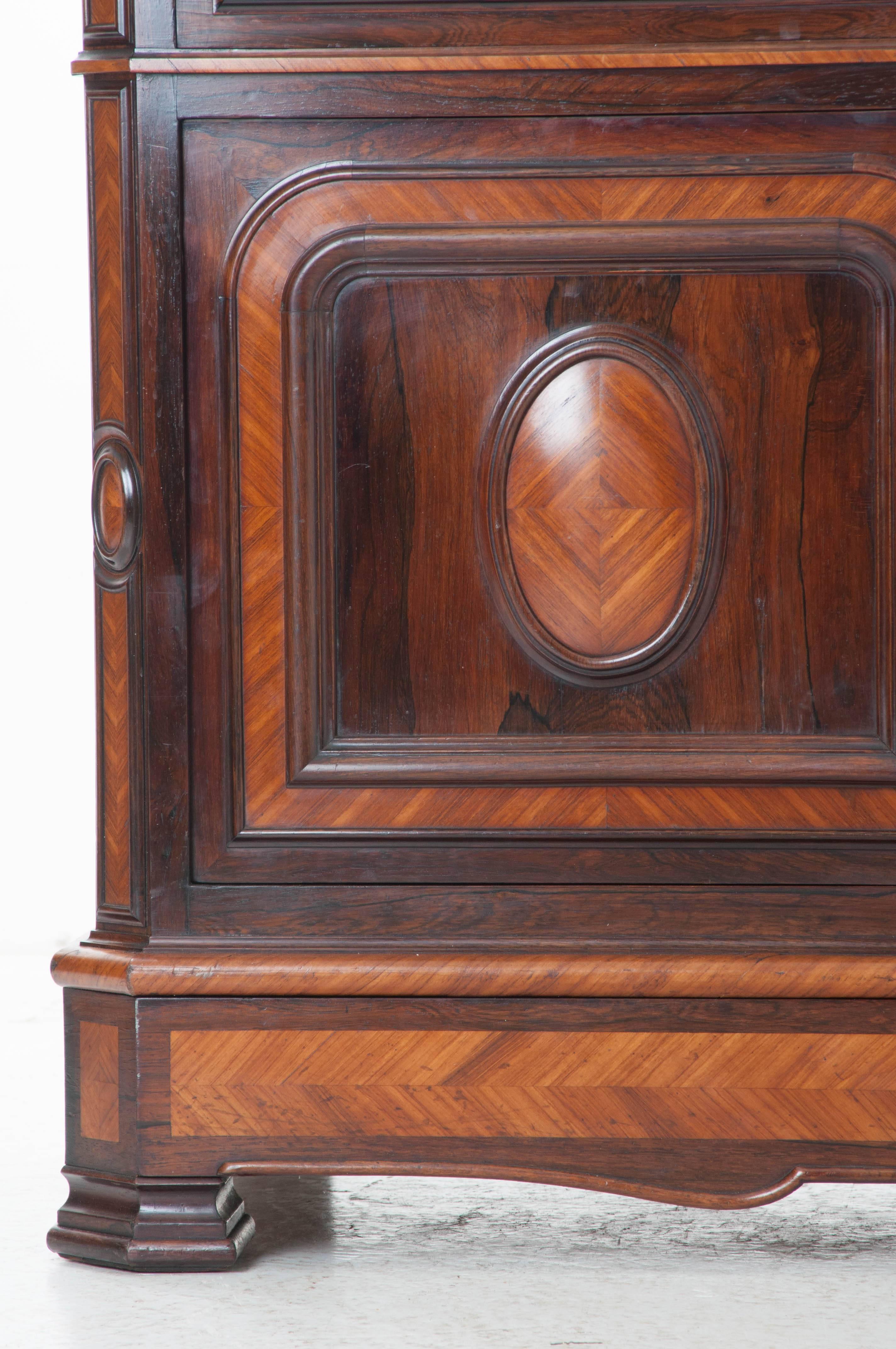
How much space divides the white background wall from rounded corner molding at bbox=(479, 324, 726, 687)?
1856mm

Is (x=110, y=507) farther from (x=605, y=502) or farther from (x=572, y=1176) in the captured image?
(x=572, y=1176)

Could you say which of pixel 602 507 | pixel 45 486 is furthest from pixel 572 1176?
pixel 45 486

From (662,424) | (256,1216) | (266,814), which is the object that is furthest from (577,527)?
(256,1216)

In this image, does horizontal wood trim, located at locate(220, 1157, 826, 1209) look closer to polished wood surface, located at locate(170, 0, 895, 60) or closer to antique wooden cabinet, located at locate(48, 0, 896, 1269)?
antique wooden cabinet, located at locate(48, 0, 896, 1269)

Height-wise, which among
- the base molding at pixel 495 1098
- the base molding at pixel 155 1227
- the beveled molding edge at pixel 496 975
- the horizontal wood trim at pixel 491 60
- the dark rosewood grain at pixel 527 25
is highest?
the dark rosewood grain at pixel 527 25

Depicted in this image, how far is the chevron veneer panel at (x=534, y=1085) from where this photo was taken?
1.82 m

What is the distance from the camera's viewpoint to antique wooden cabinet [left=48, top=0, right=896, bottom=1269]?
184cm

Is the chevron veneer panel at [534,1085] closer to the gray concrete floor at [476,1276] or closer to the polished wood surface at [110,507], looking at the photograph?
the gray concrete floor at [476,1276]

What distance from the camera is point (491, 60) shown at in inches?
73.0

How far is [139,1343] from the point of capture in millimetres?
1620

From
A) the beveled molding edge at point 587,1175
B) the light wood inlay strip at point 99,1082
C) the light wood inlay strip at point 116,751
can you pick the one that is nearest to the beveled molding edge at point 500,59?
the light wood inlay strip at point 116,751

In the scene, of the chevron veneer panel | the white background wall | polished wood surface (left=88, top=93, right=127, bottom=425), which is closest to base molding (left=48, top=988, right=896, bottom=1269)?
the chevron veneer panel

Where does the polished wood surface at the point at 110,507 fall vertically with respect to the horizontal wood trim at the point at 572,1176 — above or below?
above

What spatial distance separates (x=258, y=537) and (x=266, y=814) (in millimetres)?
352
